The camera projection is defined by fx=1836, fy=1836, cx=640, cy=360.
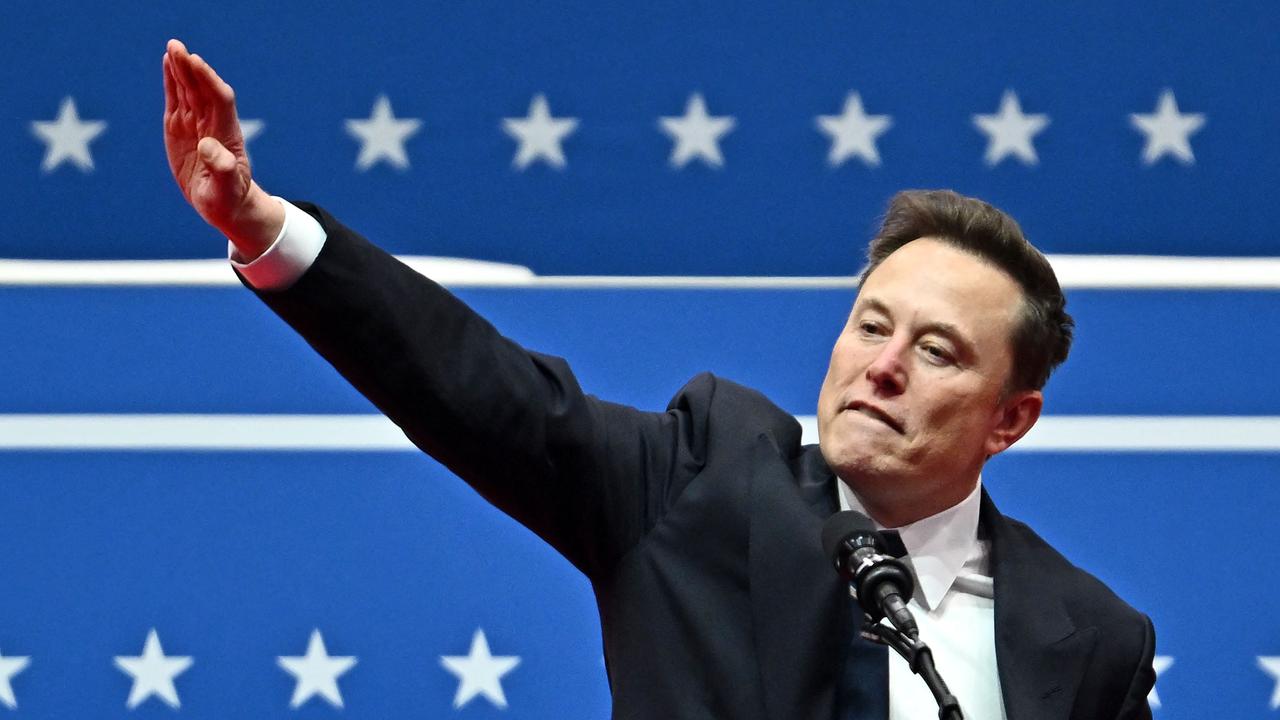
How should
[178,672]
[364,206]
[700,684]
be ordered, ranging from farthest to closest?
1. [364,206]
2. [178,672]
3. [700,684]

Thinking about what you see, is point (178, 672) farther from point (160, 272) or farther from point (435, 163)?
point (435, 163)

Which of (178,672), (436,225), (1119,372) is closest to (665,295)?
(436,225)

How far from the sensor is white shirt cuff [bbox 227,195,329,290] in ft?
4.93

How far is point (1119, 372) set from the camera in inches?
104

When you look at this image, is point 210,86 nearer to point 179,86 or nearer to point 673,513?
point 179,86

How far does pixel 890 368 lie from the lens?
1856 mm

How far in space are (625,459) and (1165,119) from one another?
1.35 metres

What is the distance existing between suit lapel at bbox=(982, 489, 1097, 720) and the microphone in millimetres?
348

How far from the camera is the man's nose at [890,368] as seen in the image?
1854 millimetres

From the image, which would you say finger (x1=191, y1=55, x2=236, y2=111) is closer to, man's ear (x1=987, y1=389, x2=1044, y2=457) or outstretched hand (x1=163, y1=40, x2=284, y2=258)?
outstretched hand (x1=163, y1=40, x2=284, y2=258)

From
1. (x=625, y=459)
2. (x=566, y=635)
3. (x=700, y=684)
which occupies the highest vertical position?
(x=566, y=635)

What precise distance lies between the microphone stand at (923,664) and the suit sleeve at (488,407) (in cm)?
32

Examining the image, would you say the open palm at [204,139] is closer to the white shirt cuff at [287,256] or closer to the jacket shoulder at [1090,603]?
the white shirt cuff at [287,256]

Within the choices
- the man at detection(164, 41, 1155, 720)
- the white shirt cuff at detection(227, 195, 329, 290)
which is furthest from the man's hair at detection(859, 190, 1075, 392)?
the white shirt cuff at detection(227, 195, 329, 290)
